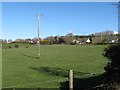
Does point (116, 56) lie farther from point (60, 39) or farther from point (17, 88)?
point (60, 39)

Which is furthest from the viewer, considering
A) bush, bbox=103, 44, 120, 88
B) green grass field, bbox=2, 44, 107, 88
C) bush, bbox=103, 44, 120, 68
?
green grass field, bbox=2, 44, 107, 88

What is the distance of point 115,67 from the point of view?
11086 mm

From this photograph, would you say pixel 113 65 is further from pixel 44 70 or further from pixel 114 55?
pixel 44 70

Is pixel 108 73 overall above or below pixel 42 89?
above

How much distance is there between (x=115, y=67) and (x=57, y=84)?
16.2ft

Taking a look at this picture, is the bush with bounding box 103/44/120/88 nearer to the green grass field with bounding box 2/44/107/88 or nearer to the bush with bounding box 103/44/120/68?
the bush with bounding box 103/44/120/68

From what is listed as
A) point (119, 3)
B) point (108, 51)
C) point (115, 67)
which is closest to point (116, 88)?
point (115, 67)

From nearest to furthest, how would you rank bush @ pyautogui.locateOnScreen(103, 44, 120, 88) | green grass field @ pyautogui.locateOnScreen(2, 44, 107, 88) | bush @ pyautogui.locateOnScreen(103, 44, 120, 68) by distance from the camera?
bush @ pyautogui.locateOnScreen(103, 44, 120, 88) → bush @ pyautogui.locateOnScreen(103, 44, 120, 68) → green grass field @ pyautogui.locateOnScreen(2, 44, 107, 88)

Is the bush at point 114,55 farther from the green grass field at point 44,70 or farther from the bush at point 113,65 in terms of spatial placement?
the green grass field at point 44,70

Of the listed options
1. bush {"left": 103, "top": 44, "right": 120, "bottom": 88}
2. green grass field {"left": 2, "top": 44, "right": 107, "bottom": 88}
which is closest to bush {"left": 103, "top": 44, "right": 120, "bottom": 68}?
bush {"left": 103, "top": 44, "right": 120, "bottom": 88}

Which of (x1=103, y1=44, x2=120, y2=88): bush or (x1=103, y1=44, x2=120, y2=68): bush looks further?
(x1=103, y1=44, x2=120, y2=68): bush

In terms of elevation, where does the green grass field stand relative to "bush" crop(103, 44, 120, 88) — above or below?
below

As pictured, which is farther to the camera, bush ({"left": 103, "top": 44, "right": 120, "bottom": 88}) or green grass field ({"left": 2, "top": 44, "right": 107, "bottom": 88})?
green grass field ({"left": 2, "top": 44, "right": 107, "bottom": 88})

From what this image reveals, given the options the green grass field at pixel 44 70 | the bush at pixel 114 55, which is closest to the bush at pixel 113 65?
the bush at pixel 114 55
